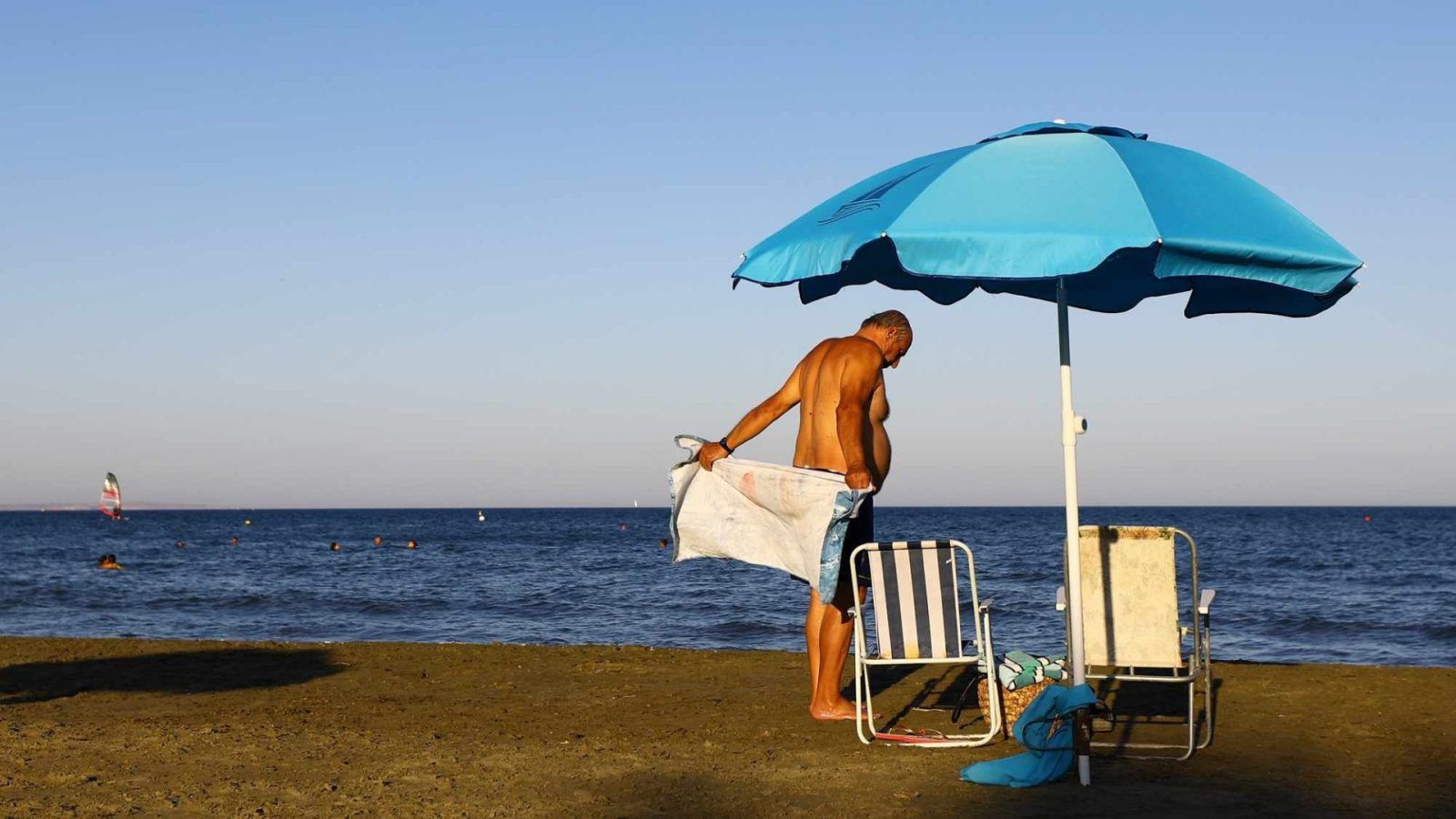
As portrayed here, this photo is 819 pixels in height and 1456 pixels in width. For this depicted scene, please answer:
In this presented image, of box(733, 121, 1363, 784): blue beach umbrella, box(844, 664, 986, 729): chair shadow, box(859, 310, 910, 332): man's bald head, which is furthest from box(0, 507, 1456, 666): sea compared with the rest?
box(733, 121, 1363, 784): blue beach umbrella

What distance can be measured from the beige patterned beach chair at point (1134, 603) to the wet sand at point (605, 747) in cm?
45

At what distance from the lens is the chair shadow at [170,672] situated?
814cm

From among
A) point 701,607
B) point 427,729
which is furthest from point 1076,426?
point 701,607

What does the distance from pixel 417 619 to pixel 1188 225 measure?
1759 centimetres

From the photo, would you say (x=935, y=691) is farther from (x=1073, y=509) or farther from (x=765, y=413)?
(x=1073, y=509)

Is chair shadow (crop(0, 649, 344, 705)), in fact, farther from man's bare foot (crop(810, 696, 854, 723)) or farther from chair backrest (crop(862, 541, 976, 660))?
chair backrest (crop(862, 541, 976, 660))

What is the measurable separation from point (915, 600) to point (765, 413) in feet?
4.17

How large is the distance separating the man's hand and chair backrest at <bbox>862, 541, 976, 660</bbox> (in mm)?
997

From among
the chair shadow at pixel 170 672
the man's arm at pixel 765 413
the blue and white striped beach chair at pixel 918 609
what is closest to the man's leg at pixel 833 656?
the blue and white striped beach chair at pixel 918 609

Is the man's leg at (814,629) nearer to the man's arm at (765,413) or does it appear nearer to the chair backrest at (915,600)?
the chair backrest at (915,600)

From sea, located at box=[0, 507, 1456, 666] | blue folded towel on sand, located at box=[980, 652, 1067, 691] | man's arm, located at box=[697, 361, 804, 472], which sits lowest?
sea, located at box=[0, 507, 1456, 666]

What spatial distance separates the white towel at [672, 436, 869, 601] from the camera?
19.1 feet

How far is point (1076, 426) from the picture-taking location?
5.25 m

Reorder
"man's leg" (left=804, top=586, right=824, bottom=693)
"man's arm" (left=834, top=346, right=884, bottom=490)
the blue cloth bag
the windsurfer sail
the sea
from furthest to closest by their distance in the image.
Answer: the windsurfer sail
the sea
"man's leg" (left=804, top=586, right=824, bottom=693)
"man's arm" (left=834, top=346, right=884, bottom=490)
the blue cloth bag
